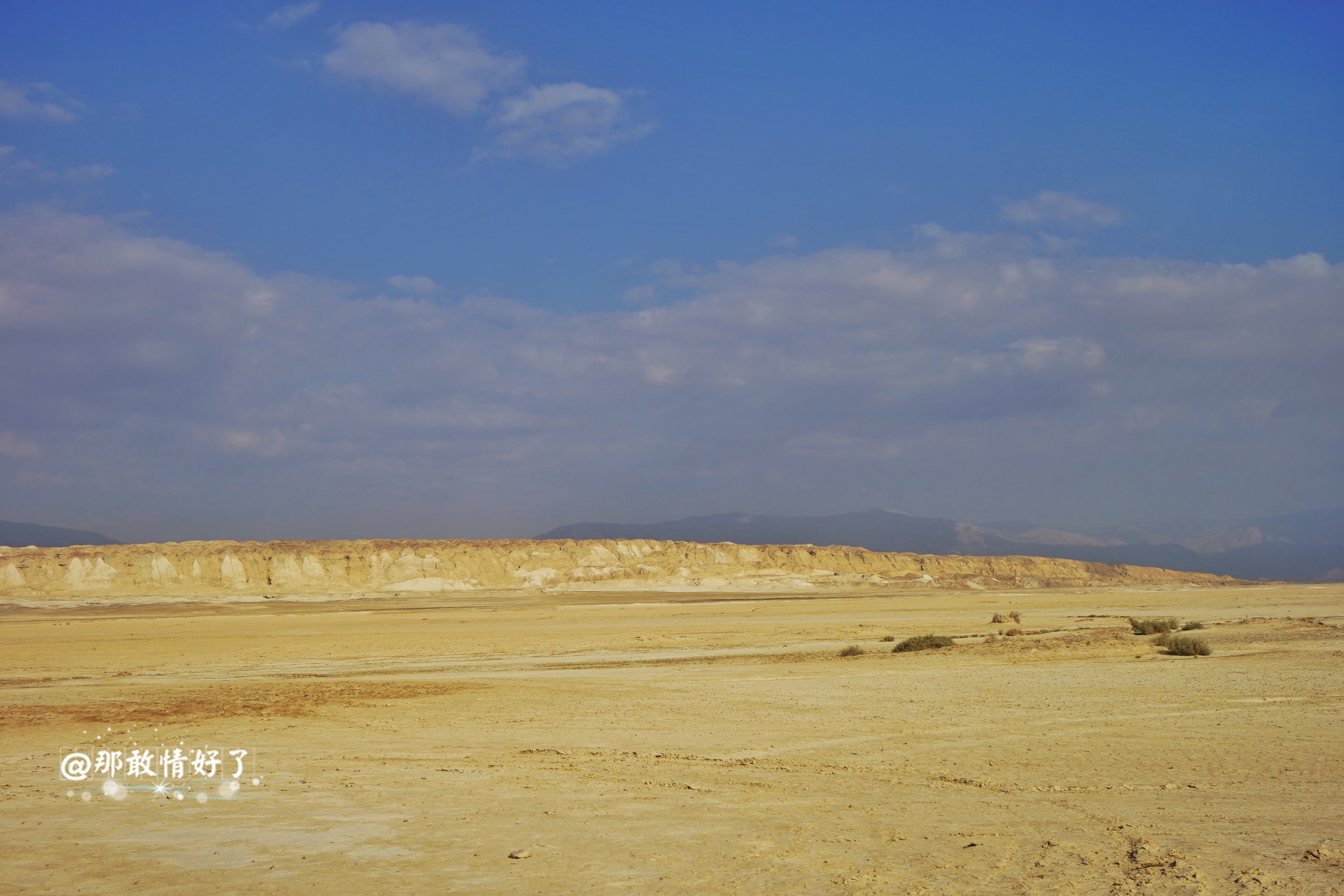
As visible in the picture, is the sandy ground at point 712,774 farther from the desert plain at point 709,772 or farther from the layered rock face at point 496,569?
the layered rock face at point 496,569

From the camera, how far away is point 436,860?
23.7ft

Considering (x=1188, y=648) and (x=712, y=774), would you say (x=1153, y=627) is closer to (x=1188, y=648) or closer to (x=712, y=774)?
(x=1188, y=648)

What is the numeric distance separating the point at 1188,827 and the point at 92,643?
130 ft

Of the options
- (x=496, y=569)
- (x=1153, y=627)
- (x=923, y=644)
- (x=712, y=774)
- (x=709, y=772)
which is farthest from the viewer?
(x=496, y=569)

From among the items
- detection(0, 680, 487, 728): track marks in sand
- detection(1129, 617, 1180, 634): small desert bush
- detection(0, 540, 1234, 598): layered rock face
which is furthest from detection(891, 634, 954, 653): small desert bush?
detection(0, 540, 1234, 598): layered rock face

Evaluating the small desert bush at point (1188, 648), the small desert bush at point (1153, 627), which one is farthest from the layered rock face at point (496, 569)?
the small desert bush at point (1188, 648)

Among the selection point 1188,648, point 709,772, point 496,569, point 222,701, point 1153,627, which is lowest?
point 496,569

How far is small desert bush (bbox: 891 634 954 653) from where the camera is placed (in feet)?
86.5

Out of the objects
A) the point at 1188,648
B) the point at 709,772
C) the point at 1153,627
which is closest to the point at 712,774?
the point at 709,772

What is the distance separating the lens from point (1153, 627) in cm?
2852

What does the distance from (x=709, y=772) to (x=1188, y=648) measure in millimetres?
18017

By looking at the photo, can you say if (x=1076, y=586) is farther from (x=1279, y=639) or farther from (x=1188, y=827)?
(x=1188, y=827)

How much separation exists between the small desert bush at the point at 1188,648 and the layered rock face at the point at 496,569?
5553 centimetres

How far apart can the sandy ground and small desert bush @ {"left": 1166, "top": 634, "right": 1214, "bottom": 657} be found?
0.81 meters
